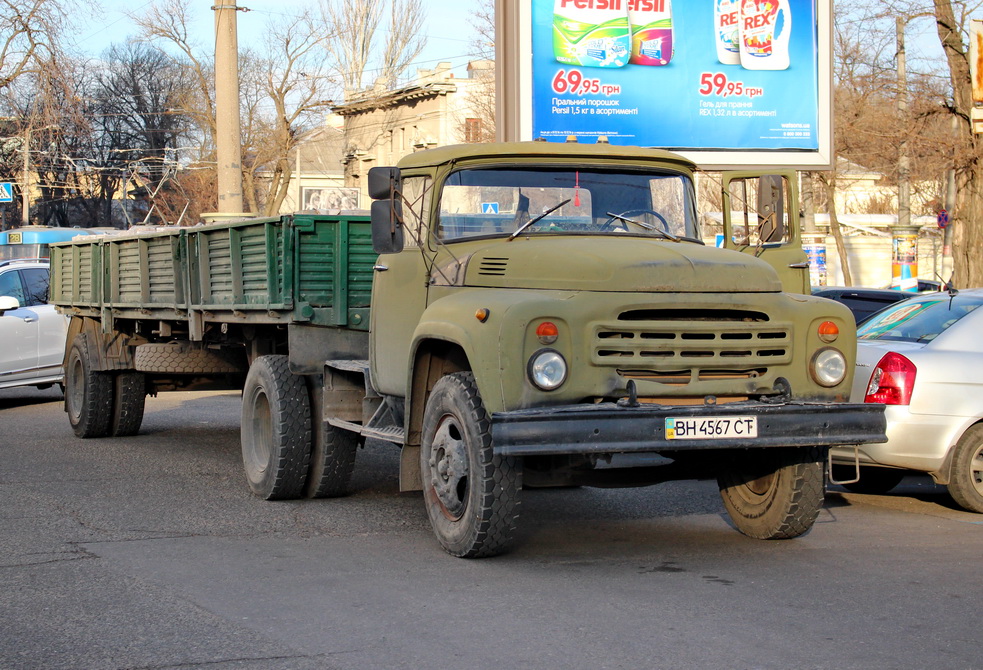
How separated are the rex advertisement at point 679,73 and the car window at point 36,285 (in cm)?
678

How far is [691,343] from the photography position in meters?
6.30

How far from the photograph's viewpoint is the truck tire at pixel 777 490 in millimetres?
6957

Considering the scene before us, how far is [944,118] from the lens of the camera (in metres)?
21.2

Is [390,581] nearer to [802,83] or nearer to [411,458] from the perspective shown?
[411,458]

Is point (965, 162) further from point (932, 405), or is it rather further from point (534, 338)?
point (534, 338)

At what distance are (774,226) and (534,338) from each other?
226cm

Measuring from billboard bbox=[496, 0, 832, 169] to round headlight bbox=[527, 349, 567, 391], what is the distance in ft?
35.5

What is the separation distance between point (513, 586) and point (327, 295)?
3.20m

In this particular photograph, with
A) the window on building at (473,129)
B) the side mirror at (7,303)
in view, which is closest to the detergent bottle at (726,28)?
the side mirror at (7,303)

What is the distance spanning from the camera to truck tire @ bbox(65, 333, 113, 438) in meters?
12.5

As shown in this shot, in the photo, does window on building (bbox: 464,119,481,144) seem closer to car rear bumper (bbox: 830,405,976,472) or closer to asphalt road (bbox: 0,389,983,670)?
asphalt road (bbox: 0,389,983,670)

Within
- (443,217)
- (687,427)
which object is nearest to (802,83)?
(443,217)

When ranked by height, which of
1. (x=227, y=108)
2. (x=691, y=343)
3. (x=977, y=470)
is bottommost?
(x=977, y=470)

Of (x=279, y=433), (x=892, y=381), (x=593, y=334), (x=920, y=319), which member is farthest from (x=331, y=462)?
(x=920, y=319)
